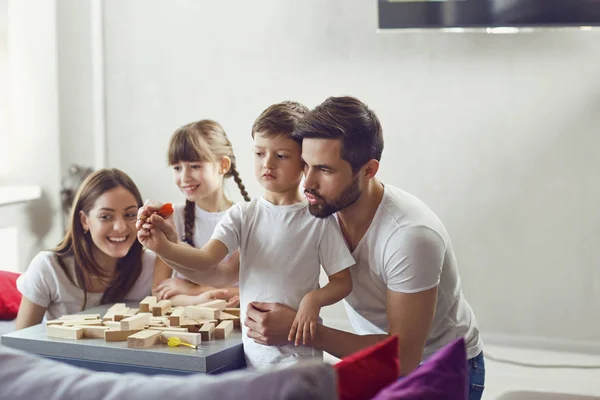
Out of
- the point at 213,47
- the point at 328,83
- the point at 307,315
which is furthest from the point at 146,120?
the point at 307,315

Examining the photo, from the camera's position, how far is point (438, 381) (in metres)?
1.09

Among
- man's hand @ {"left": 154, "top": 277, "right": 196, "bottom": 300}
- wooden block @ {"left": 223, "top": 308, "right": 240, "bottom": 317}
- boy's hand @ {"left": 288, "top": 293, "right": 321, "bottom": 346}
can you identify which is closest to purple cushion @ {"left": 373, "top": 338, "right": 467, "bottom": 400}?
boy's hand @ {"left": 288, "top": 293, "right": 321, "bottom": 346}

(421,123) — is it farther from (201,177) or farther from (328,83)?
(201,177)

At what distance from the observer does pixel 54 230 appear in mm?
3869

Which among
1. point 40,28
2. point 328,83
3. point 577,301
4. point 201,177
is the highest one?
point 40,28

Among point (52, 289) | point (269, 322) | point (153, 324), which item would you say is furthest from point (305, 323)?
point (52, 289)

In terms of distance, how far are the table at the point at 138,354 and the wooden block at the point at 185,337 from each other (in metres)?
0.02

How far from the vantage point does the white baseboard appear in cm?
327

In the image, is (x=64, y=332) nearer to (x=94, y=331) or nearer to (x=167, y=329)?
(x=94, y=331)

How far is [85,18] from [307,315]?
2621 mm

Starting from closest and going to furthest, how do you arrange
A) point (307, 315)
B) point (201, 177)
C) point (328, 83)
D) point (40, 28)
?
point (307, 315) → point (201, 177) → point (328, 83) → point (40, 28)

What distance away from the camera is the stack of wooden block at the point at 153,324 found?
185 centimetres

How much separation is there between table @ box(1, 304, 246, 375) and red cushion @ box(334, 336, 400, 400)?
2.27 ft

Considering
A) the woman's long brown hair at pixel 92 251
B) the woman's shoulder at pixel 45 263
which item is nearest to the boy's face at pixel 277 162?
the woman's long brown hair at pixel 92 251
